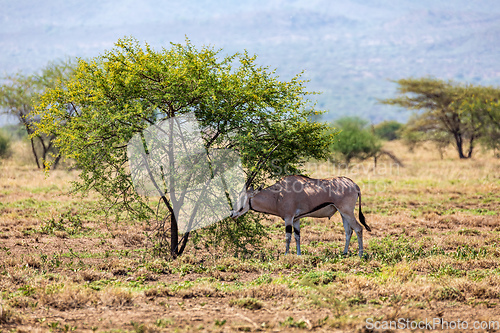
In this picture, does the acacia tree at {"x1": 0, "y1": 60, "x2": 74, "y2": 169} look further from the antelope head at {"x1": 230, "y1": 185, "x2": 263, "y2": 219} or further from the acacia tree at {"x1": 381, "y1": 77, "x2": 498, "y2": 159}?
the acacia tree at {"x1": 381, "y1": 77, "x2": 498, "y2": 159}

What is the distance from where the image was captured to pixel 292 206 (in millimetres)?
12164

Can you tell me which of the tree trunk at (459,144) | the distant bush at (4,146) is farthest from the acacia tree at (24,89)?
the tree trunk at (459,144)

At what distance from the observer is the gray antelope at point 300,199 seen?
1210 cm

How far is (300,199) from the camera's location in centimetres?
1213

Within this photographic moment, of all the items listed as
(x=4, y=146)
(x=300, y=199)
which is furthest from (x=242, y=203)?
→ (x=4, y=146)

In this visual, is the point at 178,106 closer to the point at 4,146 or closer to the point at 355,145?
Answer: the point at 355,145

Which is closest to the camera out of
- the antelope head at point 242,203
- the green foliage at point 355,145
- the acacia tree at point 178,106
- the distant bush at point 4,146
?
the acacia tree at point 178,106

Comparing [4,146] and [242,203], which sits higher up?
[4,146]

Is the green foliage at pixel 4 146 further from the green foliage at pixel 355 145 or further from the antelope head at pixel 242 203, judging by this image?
the antelope head at pixel 242 203

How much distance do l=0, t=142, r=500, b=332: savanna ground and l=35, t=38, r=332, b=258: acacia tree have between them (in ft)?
7.48

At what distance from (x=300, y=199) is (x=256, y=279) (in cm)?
307

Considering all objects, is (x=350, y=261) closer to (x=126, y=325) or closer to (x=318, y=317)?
(x=318, y=317)

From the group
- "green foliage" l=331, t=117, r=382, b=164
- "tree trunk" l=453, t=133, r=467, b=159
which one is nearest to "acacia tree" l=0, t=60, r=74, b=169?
"green foliage" l=331, t=117, r=382, b=164

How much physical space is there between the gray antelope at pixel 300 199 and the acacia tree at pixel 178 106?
0.68 m
